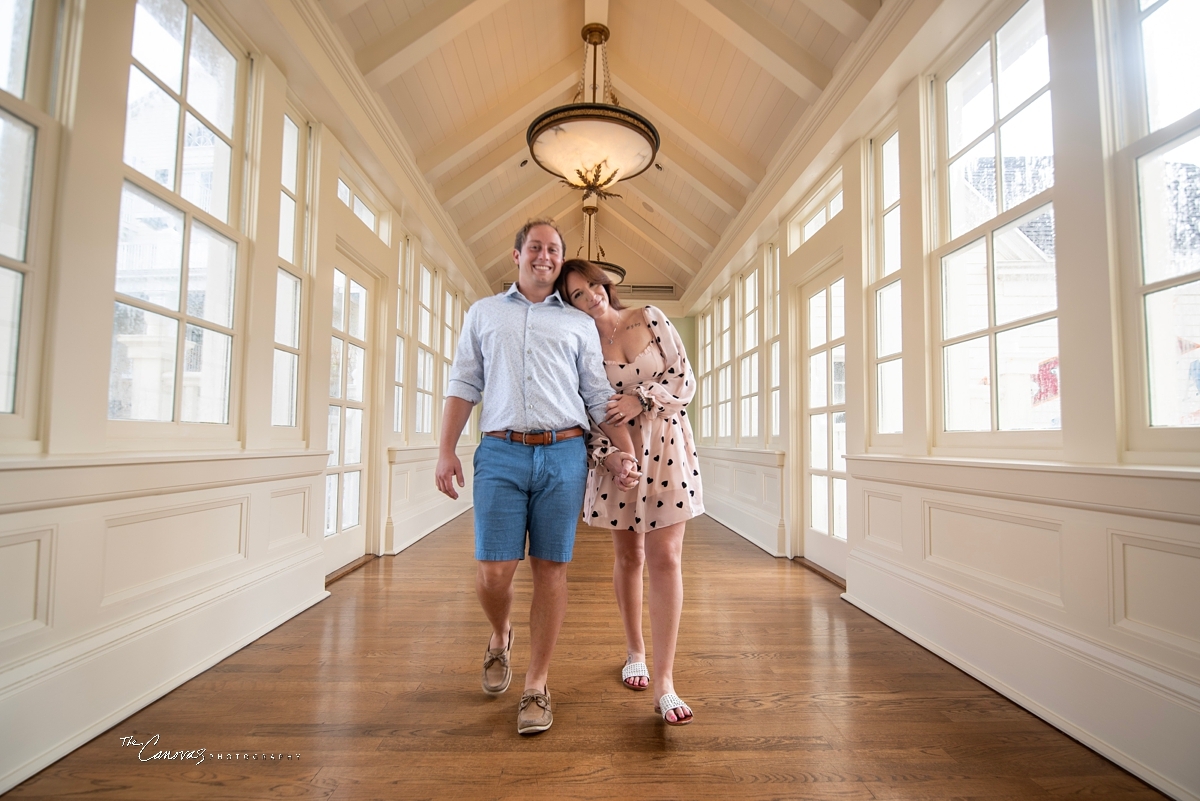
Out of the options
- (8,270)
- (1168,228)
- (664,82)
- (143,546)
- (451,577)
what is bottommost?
(451,577)

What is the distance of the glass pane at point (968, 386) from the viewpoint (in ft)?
7.60

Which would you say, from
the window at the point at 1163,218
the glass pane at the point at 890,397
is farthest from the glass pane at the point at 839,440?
the window at the point at 1163,218

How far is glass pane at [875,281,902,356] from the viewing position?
3018 millimetres

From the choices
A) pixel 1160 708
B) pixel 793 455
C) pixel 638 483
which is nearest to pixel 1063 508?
pixel 1160 708

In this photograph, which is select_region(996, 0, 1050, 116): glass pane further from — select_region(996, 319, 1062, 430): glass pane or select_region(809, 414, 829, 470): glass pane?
select_region(809, 414, 829, 470): glass pane

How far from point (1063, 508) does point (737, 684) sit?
3.71ft

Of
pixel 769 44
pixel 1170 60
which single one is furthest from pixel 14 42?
pixel 769 44

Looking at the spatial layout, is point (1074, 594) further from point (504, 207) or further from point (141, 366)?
point (504, 207)

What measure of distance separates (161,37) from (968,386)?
323 centimetres

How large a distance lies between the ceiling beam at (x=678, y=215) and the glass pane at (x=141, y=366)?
503 cm

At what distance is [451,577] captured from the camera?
348 centimetres

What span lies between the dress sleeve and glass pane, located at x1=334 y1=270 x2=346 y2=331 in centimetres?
250

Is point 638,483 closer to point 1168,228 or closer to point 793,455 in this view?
point 1168,228

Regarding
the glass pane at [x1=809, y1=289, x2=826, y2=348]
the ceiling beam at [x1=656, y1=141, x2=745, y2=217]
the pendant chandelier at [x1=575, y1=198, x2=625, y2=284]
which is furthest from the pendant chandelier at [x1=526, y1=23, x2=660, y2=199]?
the ceiling beam at [x1=656, y1=141, x2=745, y2=217]
